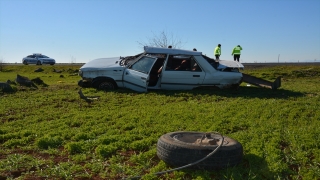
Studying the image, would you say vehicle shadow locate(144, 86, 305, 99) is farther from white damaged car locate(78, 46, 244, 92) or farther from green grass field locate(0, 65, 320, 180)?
green grass field locate(0, 65, 320, 180)

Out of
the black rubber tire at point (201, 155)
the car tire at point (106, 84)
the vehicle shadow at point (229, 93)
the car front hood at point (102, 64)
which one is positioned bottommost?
the black rubber tire at point (201, 155)

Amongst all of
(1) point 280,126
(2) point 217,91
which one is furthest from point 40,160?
(2) point 217,91

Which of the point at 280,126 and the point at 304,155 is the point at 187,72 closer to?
the point at 280,126

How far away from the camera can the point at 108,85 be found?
10.9 metres

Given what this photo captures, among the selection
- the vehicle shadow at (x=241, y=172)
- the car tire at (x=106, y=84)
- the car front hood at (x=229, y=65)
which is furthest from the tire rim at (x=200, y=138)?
the car front hood at (x=229, y=65)

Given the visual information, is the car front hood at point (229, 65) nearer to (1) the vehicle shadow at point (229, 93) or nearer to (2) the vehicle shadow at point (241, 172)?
(1) the vehicle shadow at point (229, 93)

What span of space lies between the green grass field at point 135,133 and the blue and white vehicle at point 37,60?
26756mm

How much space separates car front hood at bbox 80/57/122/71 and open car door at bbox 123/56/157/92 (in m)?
0.54

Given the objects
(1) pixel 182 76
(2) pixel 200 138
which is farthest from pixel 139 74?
(2) pixel 200 138

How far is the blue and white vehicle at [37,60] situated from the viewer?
114 feet

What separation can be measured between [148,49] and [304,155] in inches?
285

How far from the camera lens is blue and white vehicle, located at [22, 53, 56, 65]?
34.7 metres

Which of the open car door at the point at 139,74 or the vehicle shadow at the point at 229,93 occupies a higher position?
the open car door at the point at 139,74

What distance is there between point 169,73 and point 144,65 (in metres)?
0.83
